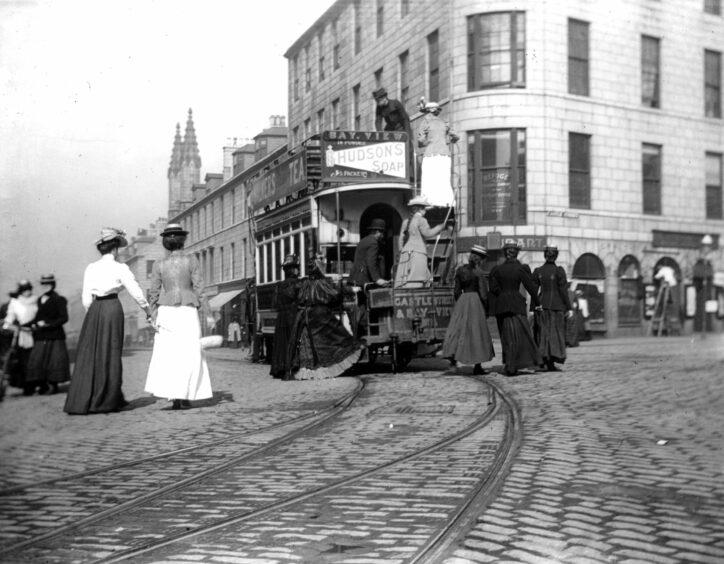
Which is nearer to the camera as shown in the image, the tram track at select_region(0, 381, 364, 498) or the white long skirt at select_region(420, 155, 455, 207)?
the tram track at select_region(0, 381, 364, 498)

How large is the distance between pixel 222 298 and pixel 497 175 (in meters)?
5.88

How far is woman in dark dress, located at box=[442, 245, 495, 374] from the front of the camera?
436 inches

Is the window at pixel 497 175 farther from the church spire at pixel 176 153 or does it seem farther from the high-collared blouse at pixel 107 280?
the church spire at pixel 176 153

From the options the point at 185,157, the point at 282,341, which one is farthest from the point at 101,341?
the point at 282,341

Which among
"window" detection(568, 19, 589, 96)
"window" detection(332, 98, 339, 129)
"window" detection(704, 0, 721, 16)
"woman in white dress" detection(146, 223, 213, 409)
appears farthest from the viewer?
"window" detection(332, 98, 339, 129)

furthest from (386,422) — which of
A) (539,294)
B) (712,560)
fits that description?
(539,294)

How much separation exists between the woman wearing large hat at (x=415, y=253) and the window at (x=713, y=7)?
7.11m

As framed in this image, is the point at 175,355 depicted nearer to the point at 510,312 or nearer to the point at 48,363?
the point at 48,363

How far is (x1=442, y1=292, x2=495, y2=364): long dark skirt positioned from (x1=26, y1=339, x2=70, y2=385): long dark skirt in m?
6.04

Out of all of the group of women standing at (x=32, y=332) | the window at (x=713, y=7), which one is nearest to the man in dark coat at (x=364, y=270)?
the group of women standing at (x=32, y=332)

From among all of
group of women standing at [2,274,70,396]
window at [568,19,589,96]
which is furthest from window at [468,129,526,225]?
group of women standing at [2,274,70,396]

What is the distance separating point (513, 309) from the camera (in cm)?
1117

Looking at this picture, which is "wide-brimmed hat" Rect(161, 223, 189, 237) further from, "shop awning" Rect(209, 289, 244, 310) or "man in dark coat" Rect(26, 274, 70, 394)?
"shop awning" Rect(209, 289, 244, 310)

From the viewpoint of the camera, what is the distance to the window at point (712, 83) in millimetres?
4652
